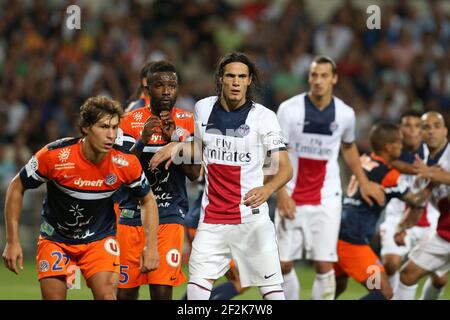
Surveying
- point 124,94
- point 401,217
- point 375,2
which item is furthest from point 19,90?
point 401,217

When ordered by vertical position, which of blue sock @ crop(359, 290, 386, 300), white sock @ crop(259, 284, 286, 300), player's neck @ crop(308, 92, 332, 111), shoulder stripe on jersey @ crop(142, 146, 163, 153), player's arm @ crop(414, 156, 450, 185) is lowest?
blue sock @ crop(359, 290, 386, 300)

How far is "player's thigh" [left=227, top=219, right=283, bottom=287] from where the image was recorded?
6.86 meters

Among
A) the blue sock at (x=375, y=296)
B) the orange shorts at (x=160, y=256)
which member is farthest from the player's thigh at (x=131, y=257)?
the blue sock at (x=375, y=296)

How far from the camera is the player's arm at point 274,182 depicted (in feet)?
21.5

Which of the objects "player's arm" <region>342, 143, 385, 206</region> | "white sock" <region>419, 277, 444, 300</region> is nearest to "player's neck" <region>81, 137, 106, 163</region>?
"player's arm" <region>342, 143, 385, 206</region>

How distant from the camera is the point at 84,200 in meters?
6.69

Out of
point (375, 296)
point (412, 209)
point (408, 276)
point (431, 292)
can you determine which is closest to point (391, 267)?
point (431, 292)

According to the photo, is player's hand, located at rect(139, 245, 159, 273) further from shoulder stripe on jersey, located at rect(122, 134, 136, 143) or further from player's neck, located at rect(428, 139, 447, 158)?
player's neck, located at rect(428, 139, 447, 158)

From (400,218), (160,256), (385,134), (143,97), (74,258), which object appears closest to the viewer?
(74,258)

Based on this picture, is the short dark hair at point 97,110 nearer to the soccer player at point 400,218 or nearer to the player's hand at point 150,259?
the player's hand at point 150,259

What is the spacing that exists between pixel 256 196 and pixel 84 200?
1.23m

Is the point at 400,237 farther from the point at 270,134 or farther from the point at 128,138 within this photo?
the point at 128,138

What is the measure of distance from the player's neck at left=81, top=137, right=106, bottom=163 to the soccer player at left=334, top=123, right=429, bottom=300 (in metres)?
3.11
